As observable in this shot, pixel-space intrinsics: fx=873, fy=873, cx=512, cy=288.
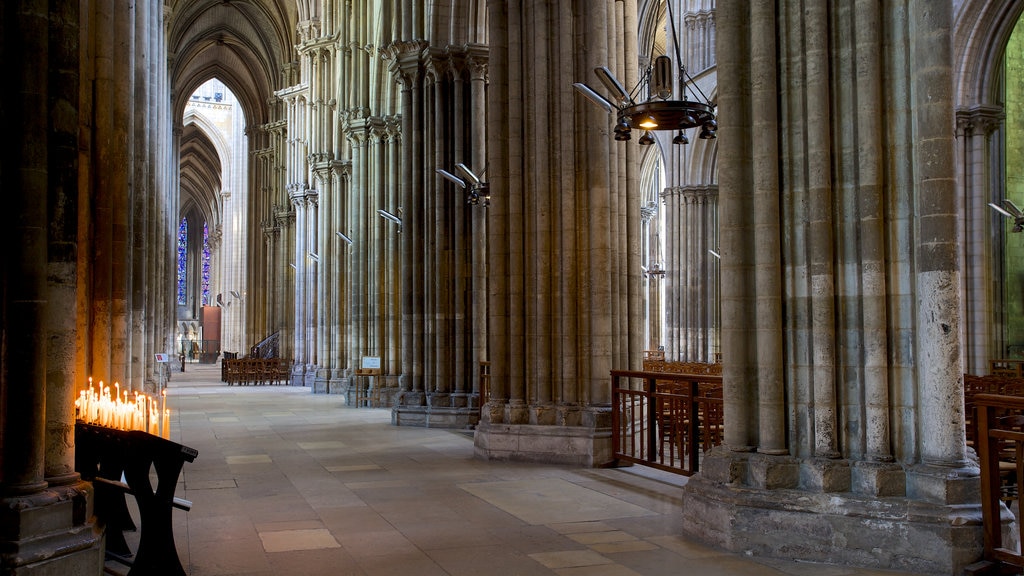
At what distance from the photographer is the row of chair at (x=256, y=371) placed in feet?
112

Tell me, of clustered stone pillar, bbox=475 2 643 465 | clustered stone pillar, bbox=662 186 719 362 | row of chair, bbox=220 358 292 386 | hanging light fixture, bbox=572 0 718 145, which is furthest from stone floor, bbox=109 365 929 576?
clustered stone pillar, bbox=662 186 719 362

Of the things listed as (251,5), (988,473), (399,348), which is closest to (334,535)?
(988,473)

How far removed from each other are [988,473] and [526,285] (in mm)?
7280

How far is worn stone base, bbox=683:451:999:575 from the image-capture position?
6.25 metres

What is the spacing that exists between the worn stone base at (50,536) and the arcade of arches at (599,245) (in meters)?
0.02

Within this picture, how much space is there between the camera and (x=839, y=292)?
280 inches

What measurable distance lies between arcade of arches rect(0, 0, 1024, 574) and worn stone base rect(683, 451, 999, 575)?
21 mm

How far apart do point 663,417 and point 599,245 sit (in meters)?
2.53

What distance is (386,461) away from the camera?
12.1 m

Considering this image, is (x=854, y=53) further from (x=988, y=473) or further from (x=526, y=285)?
(x=526, y=285)

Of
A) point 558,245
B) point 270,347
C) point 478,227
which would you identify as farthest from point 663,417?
point 270,347

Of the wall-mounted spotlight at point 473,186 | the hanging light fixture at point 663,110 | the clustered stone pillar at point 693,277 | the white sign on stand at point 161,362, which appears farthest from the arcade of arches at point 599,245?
the clustered stone pillar at point 693,277

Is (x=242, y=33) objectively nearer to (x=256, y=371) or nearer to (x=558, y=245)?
(x=256, y=371)

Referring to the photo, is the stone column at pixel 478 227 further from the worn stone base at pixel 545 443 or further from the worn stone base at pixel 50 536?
the worn stone base at pixel 50 536
